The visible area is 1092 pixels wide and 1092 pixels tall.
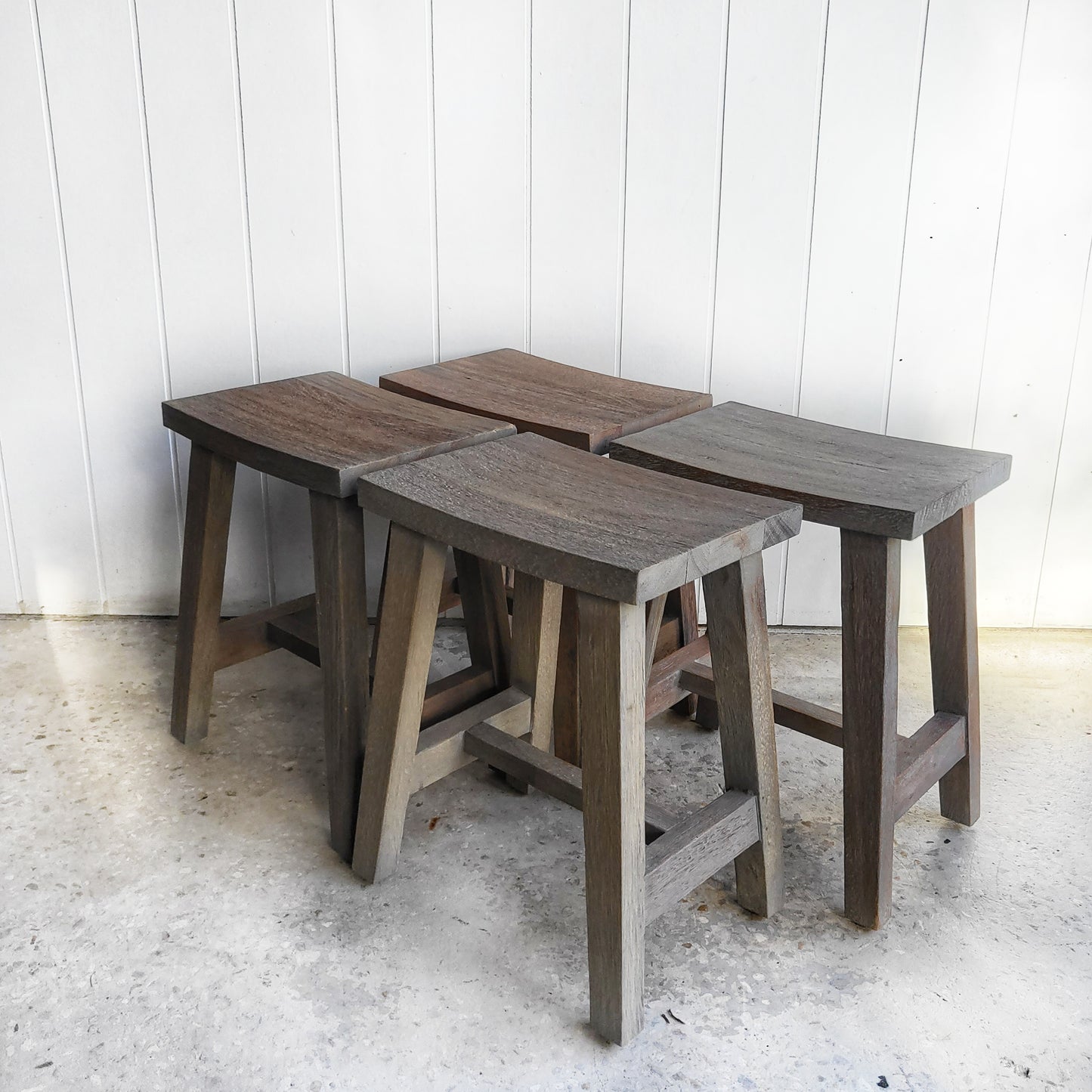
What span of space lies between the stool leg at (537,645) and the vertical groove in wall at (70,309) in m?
1.20

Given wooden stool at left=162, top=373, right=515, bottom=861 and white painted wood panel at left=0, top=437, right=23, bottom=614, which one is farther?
white painted wood panel at left=0, top=437, right=23, bottom=614

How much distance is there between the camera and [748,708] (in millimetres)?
1479

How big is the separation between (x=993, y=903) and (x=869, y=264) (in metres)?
1.27

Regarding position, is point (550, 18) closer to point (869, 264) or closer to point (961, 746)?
point (869, 264)

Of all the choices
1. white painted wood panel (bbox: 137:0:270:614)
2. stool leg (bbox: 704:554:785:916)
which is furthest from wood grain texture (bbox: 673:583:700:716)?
white painted wood panel (bbox: 137:0:270:614)

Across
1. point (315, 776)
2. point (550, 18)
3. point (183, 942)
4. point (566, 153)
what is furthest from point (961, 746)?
point (550, 18)

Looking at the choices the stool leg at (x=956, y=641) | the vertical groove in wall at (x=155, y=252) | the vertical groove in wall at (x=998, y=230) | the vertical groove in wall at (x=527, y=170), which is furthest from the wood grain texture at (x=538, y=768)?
the vertical groove in wall at (x=998, y=230)

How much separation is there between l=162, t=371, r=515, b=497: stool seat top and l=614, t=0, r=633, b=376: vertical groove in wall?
63 centimetres

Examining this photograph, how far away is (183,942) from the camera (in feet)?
5.02

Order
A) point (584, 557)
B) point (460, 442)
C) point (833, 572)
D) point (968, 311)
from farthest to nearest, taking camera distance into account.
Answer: point (833, 572)
point (968, 311)
point (460, 442)
point (584, 557)

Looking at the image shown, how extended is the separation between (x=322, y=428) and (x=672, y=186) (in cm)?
98

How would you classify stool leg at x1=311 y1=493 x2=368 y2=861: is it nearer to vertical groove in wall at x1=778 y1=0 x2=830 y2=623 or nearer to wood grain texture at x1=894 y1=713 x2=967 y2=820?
wood grain texture at x1=894 y1=713 x2=967 y2=820

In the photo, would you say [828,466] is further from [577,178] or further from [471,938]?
[577,178]

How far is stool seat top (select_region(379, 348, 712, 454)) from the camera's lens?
171 cm
